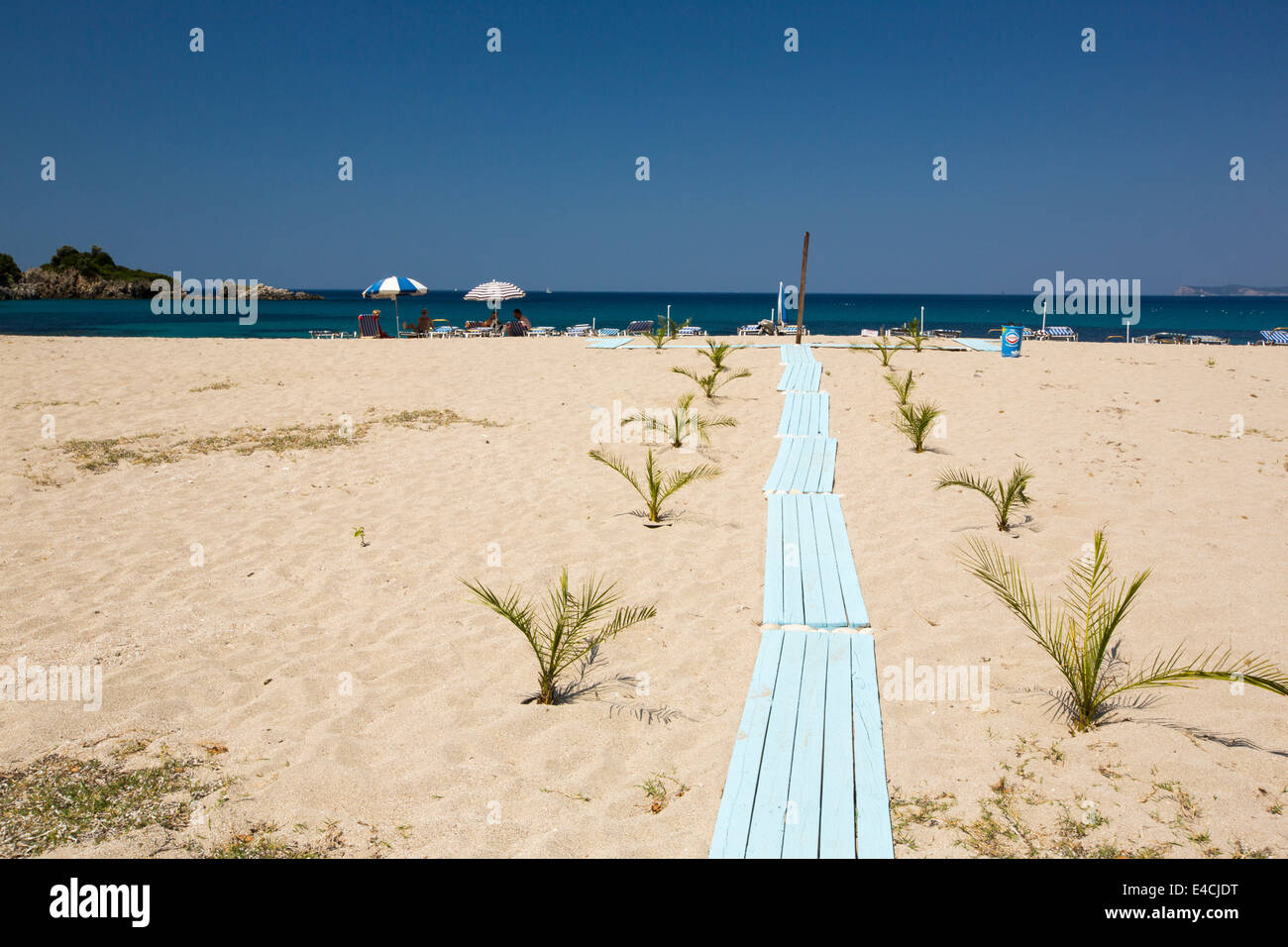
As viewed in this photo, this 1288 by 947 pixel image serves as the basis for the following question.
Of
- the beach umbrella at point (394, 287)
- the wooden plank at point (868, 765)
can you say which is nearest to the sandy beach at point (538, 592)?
the wooden plank at point (868, 765)

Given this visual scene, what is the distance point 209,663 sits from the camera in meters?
3.21

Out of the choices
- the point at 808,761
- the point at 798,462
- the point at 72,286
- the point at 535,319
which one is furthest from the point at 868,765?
the point at 72,286

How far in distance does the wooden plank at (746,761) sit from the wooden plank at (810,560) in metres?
0.35

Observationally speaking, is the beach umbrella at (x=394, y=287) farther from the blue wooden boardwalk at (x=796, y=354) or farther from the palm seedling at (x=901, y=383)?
the palm seedling at (x=901, y=383)

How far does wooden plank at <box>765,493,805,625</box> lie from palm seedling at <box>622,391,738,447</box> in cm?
183

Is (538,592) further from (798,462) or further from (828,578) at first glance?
(798,462)

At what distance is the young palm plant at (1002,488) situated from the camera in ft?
15.8

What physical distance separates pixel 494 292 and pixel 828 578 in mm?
19808

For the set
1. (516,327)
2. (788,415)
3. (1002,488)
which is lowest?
(1002,488)

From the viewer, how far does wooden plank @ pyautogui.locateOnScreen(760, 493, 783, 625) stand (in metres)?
3.79

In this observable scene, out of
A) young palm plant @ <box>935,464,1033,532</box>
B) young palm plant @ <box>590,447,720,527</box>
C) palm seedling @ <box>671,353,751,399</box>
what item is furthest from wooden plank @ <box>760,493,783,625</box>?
palm seedling @ <box>671,353,751,399</box>

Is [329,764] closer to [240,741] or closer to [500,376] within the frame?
[240,741]

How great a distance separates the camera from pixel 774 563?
447cm

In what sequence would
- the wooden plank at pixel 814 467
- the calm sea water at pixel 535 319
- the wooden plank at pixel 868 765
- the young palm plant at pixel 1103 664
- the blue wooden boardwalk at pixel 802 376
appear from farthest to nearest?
the calm sea water at pixel 535 319 → the blue wooden boardwalk at pixel 802 376 → the wooden plank at pixel 814 467 → the young palm plant at pixel 1103 664 → the wooden plank at pixel 868 765
